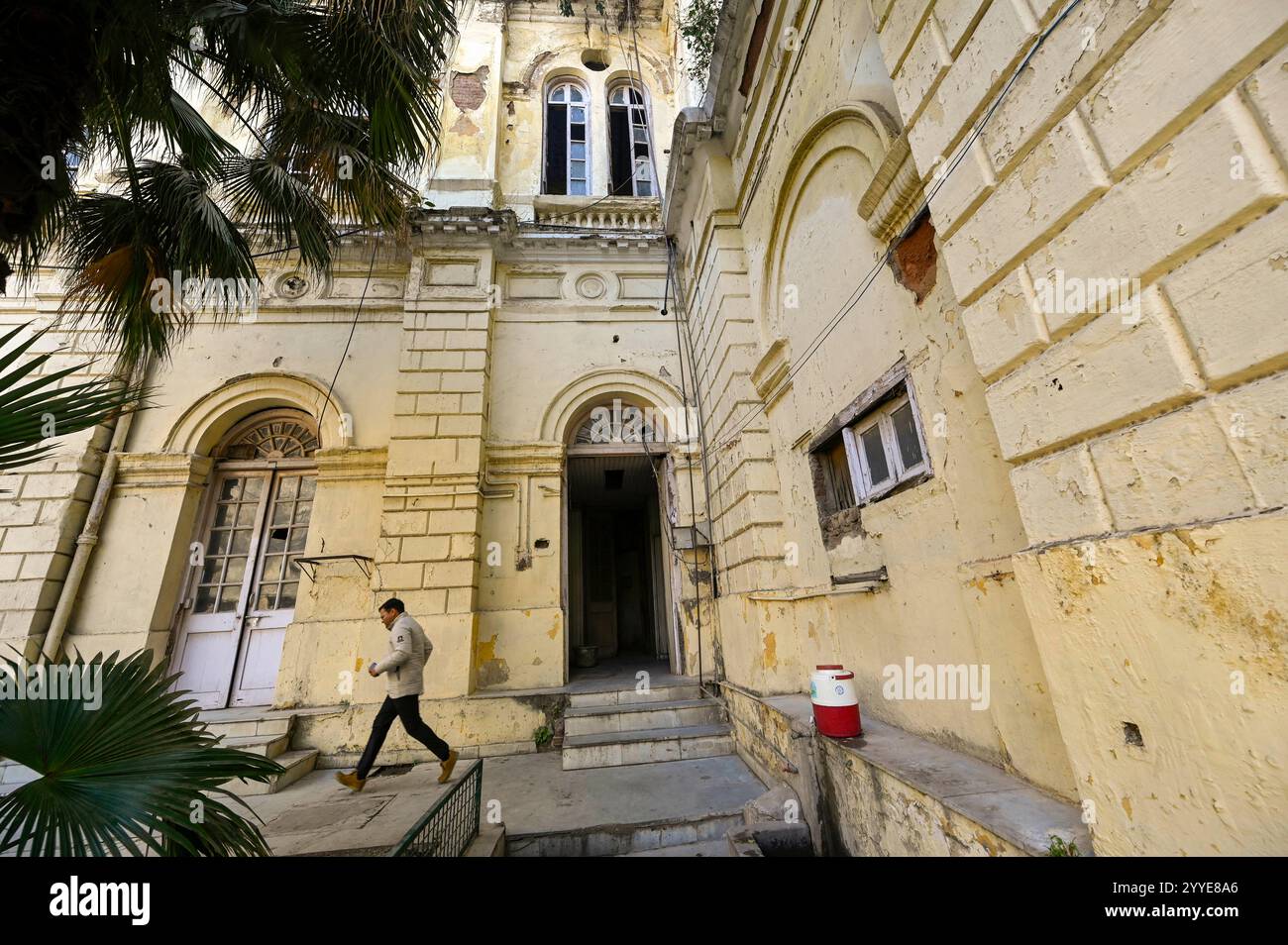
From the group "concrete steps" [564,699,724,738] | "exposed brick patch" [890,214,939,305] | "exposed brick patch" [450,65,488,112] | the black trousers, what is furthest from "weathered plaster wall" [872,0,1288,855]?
"exposed brick patch" [450,65,488,112]

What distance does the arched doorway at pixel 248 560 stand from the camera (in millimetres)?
6367

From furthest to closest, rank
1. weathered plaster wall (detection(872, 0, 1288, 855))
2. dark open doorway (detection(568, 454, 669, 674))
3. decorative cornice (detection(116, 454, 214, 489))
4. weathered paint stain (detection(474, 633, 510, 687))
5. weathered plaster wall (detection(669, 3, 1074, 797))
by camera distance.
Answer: dark open doorway (detection(568, 454, 669, 674)) → decorative cornice (detection(116, 454, 214, 489)) → weathered paint stain (detection(474, 633, 510, 687)) → weathered plaster wall (detection(669, 3, 1074, 797)) → weathered plaster wall (detection(872, 0, 1288, 855))

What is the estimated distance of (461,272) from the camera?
24.5ft

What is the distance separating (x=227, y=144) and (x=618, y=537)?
29.3 feet

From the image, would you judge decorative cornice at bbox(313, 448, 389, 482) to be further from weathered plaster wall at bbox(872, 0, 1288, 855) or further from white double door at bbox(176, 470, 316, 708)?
weathered plaster wall at bbox(872, 0, 1288, 855)

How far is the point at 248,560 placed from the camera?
6816mm

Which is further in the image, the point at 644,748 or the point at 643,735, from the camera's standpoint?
the point at 643,735

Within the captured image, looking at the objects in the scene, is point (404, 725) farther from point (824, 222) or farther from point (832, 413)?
point (824, 222)

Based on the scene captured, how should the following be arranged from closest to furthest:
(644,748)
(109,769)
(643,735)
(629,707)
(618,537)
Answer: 1. (109,769)
2. (644,748)
3. (643,735)
4. (629,707)
5. (618,537)

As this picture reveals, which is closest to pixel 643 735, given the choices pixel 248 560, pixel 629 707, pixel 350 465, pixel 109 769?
pixel 629 707

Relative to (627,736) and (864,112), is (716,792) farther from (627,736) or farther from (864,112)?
(864,112)

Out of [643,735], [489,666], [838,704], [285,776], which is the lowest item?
[285,776]

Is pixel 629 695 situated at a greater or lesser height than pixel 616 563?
lesser

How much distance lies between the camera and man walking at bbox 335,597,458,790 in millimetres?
4457
